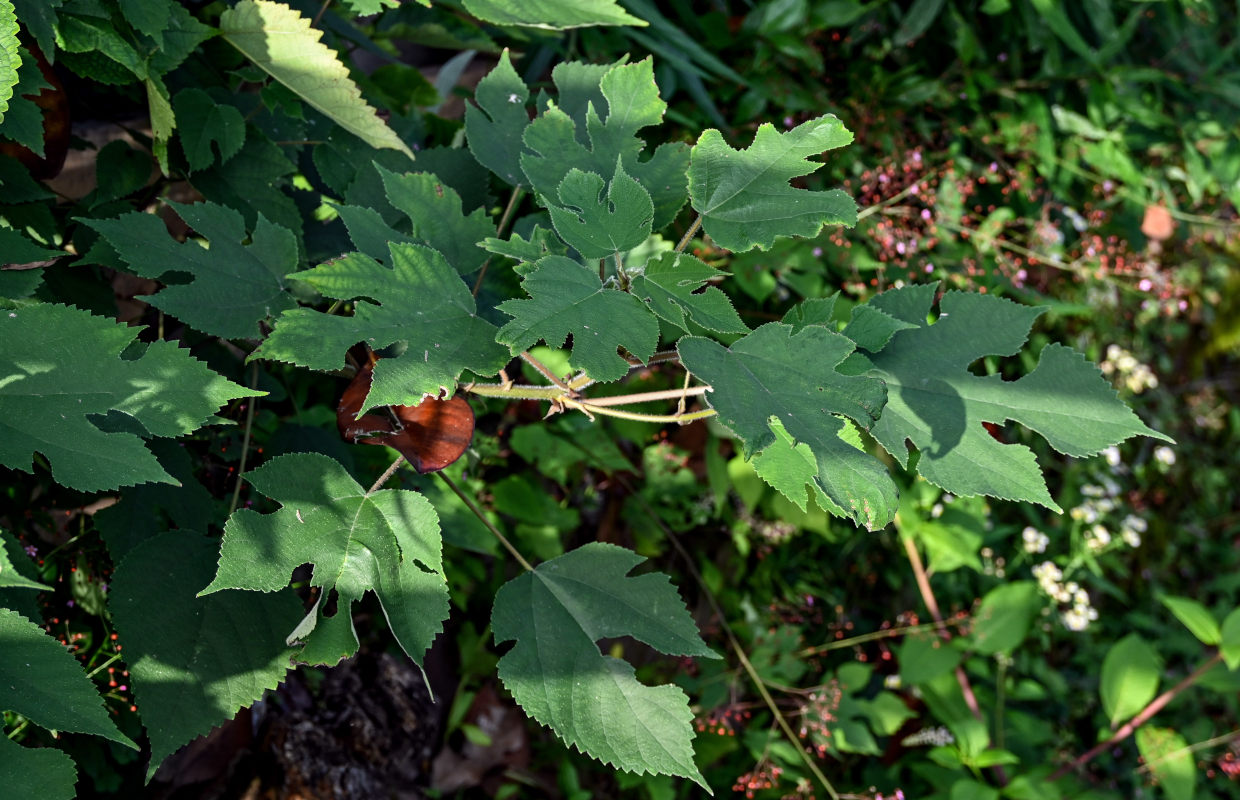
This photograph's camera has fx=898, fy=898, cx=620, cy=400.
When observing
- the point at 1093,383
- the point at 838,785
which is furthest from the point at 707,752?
the point at 1093,383

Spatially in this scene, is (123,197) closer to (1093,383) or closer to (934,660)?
(1093,383)

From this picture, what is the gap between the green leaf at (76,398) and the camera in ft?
2.07

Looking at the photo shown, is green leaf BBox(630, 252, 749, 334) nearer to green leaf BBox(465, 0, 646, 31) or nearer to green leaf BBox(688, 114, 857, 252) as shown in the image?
green leaf BBox(688, 114, 857, 252)

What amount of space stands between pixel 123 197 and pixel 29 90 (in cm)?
20

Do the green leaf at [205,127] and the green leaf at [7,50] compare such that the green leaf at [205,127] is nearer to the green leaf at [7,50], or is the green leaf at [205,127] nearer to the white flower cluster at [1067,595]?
the green leaf at [7,50]

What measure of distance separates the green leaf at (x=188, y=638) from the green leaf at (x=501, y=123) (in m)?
0.46

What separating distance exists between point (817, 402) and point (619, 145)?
0.30m

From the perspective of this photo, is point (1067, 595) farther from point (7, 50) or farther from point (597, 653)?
point (7, 50)

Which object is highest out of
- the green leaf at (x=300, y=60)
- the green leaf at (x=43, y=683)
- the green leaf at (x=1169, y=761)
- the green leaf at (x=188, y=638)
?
the green leaf at (x=300, y=60)

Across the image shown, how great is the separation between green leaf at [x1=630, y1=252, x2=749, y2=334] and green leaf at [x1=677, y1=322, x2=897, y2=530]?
33mm

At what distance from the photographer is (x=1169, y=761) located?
6.29ft

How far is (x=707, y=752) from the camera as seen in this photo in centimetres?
180

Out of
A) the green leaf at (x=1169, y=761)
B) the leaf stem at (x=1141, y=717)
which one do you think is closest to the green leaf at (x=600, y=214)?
the leaf stem at (x=1141, y=717)

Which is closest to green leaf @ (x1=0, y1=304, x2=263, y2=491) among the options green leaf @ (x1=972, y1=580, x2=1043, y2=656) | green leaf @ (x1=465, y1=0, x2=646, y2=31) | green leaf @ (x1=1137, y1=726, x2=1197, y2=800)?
green leaf @ (x1=465, y1=0, x2=646, y2=31)
